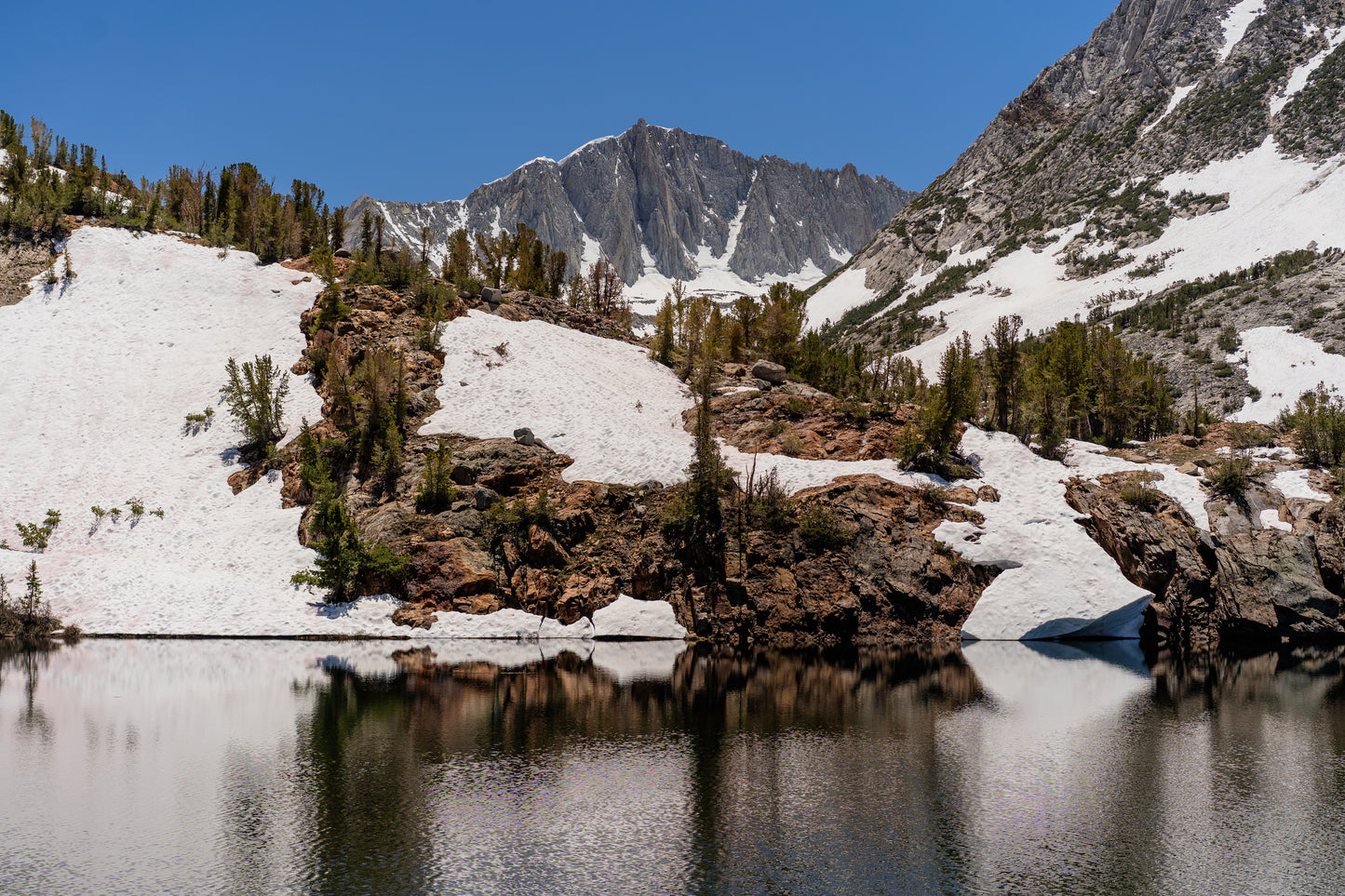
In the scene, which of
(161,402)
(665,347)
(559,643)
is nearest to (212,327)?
(161,402)

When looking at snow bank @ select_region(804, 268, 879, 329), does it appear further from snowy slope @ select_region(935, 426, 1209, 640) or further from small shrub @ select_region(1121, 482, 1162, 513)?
snowy slope @ select_region(935, 426, 1209, 640)

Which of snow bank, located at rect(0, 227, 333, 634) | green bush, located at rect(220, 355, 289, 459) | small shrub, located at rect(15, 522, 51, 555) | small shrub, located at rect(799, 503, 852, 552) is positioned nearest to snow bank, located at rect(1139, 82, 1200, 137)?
small shrub, located at rect(799, 503, 852, 552)

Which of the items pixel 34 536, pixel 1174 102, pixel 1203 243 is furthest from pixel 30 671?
pixel 1174 102

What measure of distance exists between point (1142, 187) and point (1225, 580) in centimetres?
14491

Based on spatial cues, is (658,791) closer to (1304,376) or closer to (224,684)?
(224,684)

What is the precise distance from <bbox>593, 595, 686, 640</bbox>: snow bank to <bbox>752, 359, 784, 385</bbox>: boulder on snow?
19300 mm

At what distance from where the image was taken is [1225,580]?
1268 inches

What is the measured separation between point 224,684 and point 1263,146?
172050mm

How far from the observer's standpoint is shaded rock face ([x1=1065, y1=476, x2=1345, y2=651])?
1239 inches

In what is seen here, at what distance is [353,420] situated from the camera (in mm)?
36062

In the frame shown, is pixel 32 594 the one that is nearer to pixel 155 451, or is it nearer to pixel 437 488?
pixel 155 451

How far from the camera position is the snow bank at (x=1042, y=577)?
30031 mm

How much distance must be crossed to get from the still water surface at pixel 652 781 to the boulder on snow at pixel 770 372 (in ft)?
83.8

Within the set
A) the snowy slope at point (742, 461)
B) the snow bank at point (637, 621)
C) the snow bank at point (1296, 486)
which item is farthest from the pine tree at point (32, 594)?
the snow bank at point (1296, 486)
